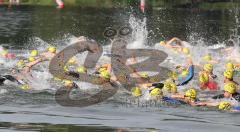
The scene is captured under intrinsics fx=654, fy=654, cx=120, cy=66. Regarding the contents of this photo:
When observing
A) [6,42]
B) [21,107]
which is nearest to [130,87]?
[21,107]

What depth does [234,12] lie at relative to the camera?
56.7 meters

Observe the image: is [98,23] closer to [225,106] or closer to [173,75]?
[173,75]

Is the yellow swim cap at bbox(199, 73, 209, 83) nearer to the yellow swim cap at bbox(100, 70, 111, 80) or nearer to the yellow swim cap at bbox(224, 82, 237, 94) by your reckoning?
the yellow swim cap at bbox(224, 82, 237, 94)

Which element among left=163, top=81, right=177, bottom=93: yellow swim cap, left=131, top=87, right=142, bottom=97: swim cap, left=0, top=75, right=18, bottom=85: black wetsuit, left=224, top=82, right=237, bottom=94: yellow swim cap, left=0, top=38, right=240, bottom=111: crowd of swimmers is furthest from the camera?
left=0, top=75, right=18, bottom=85: black wetsuit

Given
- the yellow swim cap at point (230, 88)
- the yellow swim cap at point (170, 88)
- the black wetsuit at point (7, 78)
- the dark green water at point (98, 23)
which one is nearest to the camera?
the yellow swim cap at point (230, 88)

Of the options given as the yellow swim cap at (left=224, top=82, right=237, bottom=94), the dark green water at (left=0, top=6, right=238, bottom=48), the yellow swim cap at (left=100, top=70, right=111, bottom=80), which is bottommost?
the yellow swim cap at (left=224, top=82, right=237, bottom=94)

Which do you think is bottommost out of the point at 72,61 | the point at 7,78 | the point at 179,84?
the point at 179,84

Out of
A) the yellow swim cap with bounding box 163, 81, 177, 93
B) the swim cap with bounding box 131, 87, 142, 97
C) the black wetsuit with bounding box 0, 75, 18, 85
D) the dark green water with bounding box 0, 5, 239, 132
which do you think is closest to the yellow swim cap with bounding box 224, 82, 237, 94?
the dark green water with bounding box 0, 5, 239, 132

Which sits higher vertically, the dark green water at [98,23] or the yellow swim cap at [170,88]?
the dark green water at [98,23]

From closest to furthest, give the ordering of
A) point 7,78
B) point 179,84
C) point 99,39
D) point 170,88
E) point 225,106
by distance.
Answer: point 225,106, point 170,88, point 179,84, point 7,78, point 99,39

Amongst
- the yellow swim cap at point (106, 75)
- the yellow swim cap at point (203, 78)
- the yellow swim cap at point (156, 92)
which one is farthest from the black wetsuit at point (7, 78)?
the yellow swim cap at point (203, 78)

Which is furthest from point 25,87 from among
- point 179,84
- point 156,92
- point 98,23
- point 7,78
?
point 98,23

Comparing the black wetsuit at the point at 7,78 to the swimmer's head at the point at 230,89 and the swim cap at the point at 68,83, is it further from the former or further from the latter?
the swimmer's head at the point at 230,89

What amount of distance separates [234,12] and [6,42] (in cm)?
2657
